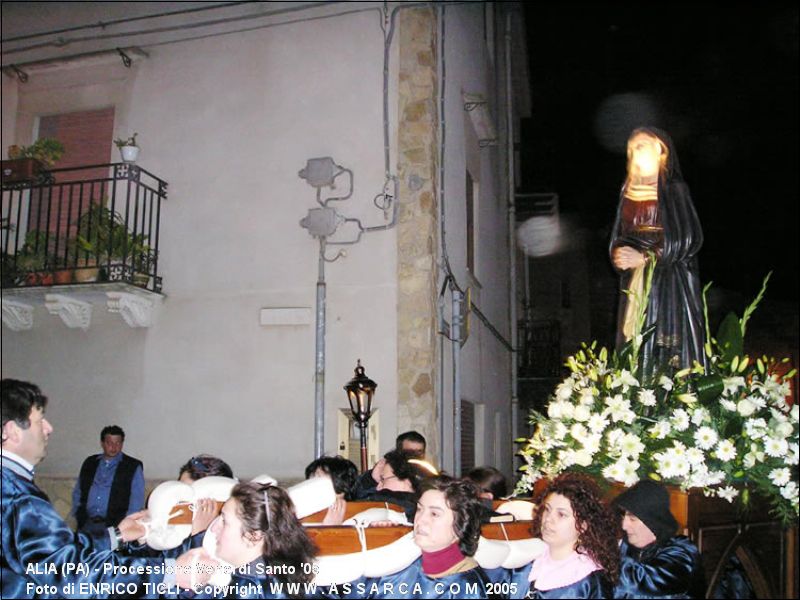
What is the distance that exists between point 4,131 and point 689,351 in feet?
29.4

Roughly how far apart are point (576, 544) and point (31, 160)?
7.97 m

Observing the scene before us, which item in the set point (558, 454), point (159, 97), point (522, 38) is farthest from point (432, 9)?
point (522, 38)

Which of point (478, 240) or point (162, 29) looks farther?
point (478, 240)

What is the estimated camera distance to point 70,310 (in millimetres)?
8648

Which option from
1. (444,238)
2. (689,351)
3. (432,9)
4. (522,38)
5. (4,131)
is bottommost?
(689,351)

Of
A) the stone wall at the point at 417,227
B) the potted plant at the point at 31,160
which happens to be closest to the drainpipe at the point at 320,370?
the stone wall at the point at 417,227

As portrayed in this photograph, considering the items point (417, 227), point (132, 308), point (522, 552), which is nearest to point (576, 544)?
point (522, 552)

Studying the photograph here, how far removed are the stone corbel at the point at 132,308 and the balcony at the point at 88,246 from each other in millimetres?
11

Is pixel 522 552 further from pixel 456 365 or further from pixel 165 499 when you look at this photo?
pixel 456 365

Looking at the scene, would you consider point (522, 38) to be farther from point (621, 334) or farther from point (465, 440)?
point (621, 334)

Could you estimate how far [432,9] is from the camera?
28.0 feet

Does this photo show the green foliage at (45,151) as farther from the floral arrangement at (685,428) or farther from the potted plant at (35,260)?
the floral arrangement at (685,428)

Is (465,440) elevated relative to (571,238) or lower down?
lower down

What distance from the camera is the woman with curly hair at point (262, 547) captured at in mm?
3020
